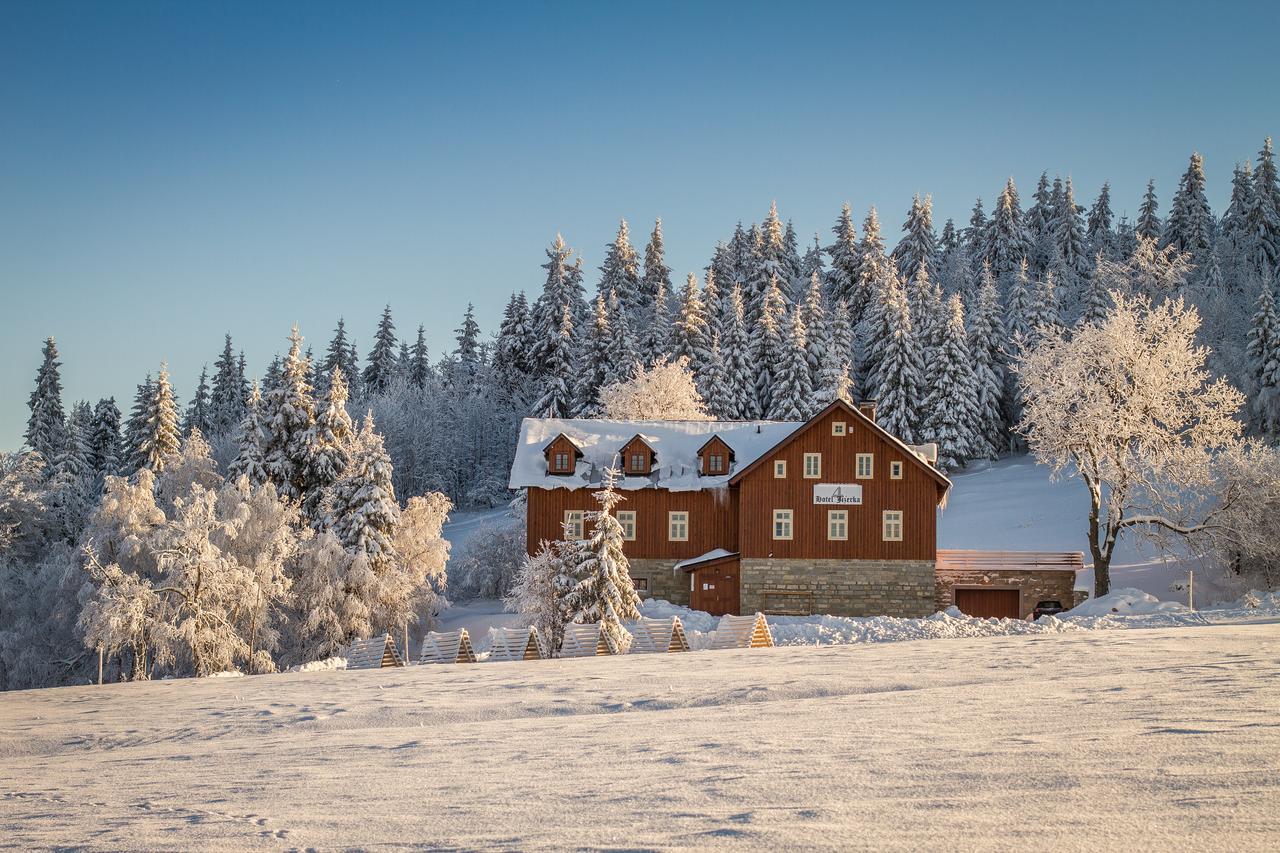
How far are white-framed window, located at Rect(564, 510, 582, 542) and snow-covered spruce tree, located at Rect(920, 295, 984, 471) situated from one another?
3138 cm

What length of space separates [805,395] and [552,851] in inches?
2350

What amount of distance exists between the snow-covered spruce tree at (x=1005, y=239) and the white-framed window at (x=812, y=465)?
2585 inches

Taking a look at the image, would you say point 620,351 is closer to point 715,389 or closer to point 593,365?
point 593,365

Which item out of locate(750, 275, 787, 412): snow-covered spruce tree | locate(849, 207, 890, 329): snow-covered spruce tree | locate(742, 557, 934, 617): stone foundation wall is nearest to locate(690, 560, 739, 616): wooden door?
locate(742, 557, 934, 617): stone foundation wall

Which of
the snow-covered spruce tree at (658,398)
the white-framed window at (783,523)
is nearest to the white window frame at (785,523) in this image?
the white-framed window at (783,523)

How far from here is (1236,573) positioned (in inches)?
1468

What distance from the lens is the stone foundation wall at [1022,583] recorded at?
38094mm

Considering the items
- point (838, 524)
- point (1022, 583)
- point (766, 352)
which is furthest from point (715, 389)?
point (1022, 583)

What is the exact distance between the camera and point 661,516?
1647 inches

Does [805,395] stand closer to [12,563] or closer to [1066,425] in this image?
[1066,425]

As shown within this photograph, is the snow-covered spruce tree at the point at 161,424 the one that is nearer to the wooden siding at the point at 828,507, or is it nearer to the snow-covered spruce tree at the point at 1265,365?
the wooden siding at the point at 828,507

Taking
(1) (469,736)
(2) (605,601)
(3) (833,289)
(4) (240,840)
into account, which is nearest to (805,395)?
(3) (833,289)

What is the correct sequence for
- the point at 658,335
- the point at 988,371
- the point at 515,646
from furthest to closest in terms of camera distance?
1. the point at 658,335
2. the point at 988,371
3. the point at 515,646

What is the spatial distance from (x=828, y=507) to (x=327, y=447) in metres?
26.2
